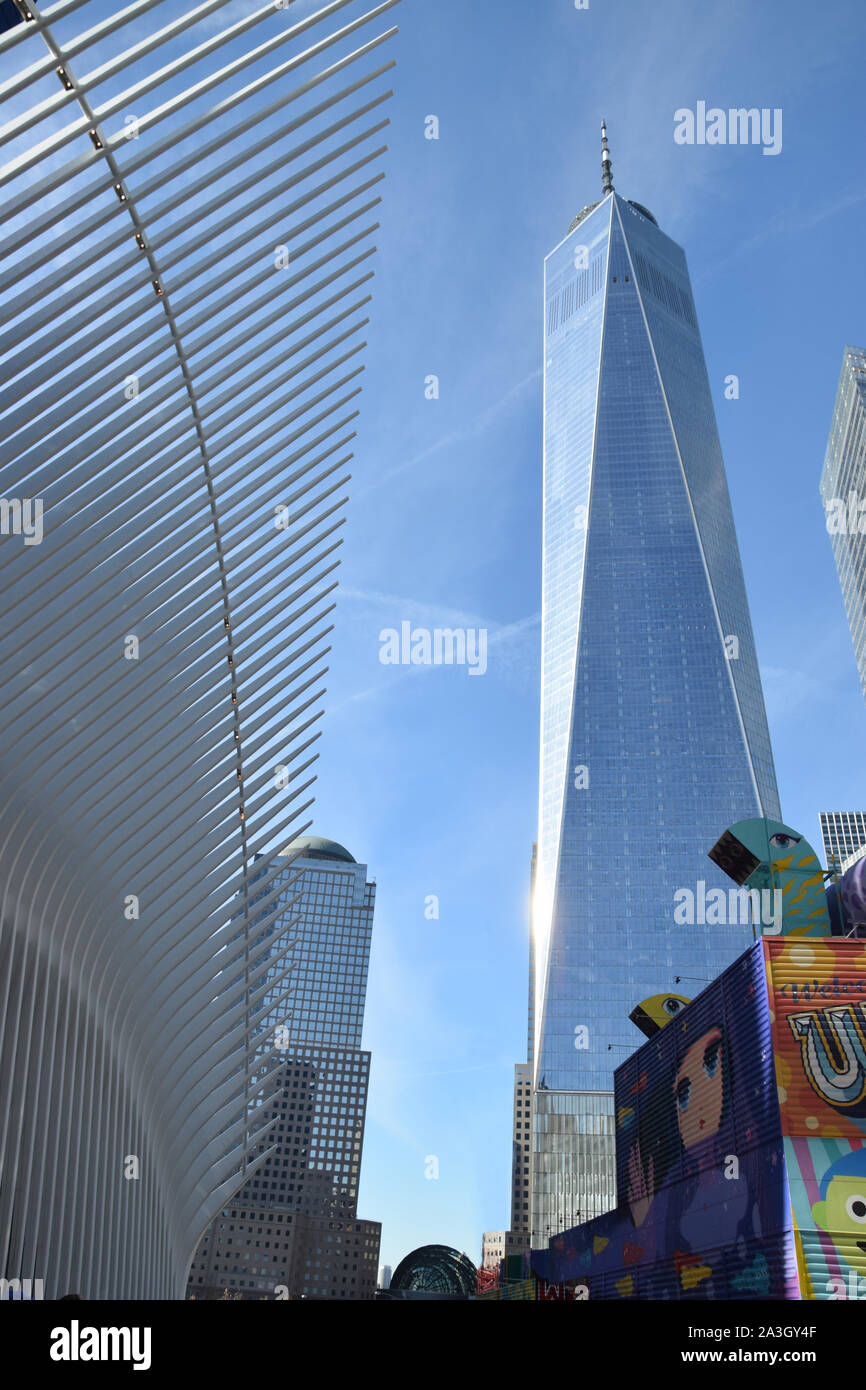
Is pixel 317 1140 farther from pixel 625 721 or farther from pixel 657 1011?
pixel 657 1011

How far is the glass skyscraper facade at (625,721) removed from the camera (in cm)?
12481

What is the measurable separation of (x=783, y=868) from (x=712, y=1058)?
6057 mm

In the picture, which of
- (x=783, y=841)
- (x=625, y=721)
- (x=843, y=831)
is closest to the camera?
(x=783, y=841)

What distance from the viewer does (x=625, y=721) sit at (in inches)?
5340

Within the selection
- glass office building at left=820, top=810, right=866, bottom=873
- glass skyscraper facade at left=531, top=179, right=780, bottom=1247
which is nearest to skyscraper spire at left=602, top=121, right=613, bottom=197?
glass skyscraper facade at left=531, top=179, right=780, bottom=1247

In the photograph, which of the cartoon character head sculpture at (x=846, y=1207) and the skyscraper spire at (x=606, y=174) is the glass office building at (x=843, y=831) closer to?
the skyscraper spire at (x=606, y=174)

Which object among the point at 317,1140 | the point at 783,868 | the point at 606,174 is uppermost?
the point at 606,174

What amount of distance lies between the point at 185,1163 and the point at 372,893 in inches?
6160

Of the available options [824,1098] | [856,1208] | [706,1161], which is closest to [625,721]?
[706,1161]

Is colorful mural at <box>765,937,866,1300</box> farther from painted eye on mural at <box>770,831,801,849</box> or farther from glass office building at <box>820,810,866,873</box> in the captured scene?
glass office building at <box>820,810,866,873</box>

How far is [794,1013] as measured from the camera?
22.0m

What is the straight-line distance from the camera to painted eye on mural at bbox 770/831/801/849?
97.6 feet
